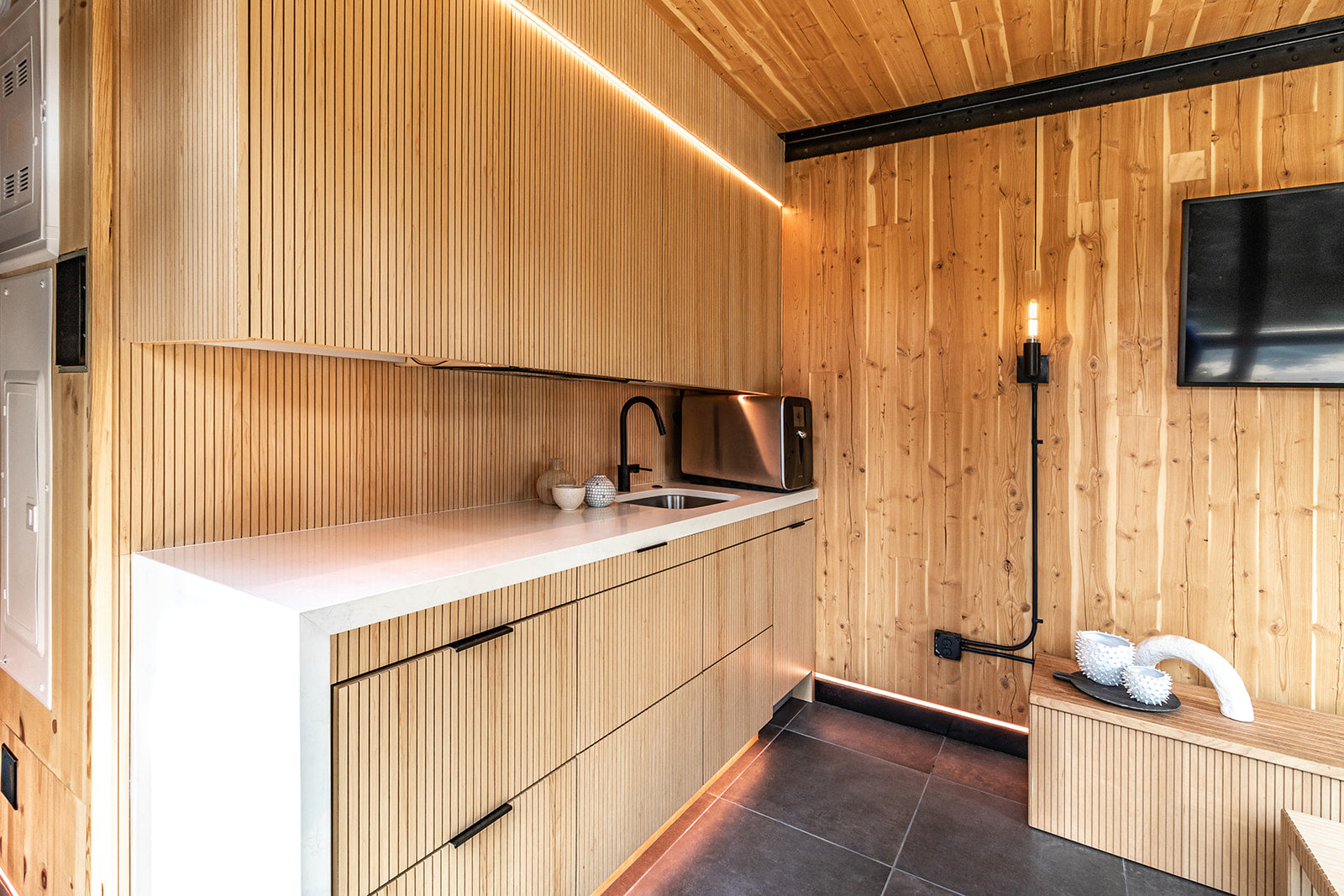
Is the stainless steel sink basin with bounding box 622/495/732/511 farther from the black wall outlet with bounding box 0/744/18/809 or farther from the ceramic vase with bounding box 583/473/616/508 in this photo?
the black wall outlet with bounding box 0/744/18/809

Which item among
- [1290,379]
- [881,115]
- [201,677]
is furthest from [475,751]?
[881,115]

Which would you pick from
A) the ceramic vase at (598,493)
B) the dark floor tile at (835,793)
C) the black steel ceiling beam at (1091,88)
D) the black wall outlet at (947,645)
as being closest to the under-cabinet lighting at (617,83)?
the black steel ceiling beam at (1091,88)

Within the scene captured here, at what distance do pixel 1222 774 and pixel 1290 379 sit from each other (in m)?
1.25

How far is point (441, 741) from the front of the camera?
1217 millimetres

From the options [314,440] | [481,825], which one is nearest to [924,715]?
[481,825]

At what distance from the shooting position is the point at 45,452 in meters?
1.37

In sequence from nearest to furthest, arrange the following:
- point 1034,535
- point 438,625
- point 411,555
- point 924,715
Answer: point 438,625
point 411,555
point 1034,535
point 924,715

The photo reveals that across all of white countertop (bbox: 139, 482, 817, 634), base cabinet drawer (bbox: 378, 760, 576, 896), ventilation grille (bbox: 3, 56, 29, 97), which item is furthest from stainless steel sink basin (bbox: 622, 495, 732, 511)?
ventilation grille (bbox: 3, 56, 29, 97)

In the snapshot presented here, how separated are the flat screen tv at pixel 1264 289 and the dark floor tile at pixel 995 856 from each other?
1586 millimetres

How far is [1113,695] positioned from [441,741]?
2.02m

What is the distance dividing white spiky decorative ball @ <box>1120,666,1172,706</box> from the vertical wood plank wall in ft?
1.29

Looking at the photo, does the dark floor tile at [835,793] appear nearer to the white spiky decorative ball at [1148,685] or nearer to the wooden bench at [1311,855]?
the white spiky decorative ball at [1148,685]

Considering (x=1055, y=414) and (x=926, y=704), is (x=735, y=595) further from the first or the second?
(x=1055, y=414)

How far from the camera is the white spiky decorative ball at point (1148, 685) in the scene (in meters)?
1.94
